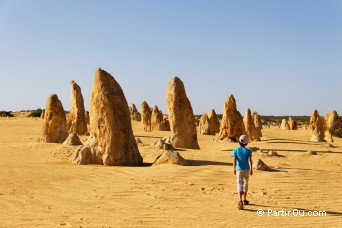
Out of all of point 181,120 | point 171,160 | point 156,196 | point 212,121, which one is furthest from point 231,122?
point 156,196

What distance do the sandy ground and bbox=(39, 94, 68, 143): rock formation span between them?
281 inches

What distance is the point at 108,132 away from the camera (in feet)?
40.0

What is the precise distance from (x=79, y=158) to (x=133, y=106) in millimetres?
40483

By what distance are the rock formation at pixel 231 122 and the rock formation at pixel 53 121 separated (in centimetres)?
961

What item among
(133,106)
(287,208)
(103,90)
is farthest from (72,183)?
(133,106)

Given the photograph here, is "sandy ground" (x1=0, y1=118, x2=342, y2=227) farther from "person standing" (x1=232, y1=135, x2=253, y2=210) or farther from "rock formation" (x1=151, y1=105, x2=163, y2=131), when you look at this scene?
"rock formation" (x1=151, y1=105, x2=163, y2=131)

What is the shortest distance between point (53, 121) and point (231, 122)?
33.9 ft

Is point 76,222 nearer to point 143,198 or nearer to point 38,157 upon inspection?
point 143,198

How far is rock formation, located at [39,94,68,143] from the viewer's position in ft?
64.0

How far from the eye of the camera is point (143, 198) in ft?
26.6

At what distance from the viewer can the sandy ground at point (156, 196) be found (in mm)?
6516

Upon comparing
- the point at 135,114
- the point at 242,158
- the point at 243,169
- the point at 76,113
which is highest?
the point at 135,114

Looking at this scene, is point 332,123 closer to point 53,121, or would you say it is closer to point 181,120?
point 181,120

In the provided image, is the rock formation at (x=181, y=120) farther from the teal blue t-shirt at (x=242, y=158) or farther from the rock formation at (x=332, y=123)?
the rock formation at (x=332, y=123)
